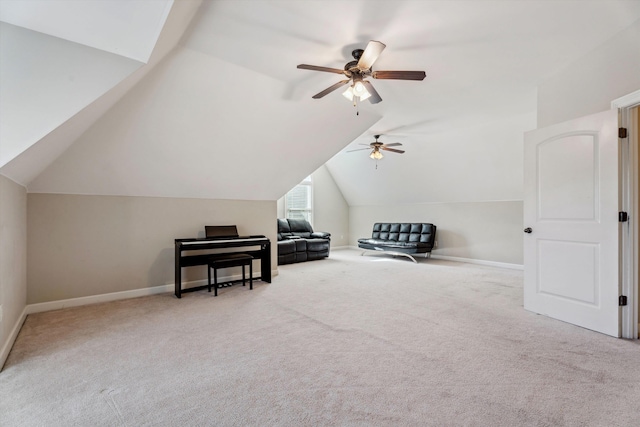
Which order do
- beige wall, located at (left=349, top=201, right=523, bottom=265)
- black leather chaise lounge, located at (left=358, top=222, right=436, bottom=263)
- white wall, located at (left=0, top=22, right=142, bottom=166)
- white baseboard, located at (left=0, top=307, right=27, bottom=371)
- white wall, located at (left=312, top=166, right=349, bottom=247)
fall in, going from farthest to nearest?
white wall, located at (left=312, top=166, right=349, bottom=247)
black leather chaise lounge, located at (left=358, top=222, right=436, bottom=263)
beige wall, located at (left=349, top=201, right=523, bottom=265)
white baseboard, located at (left=0, top=307, right=27, bottom=371)
white wall, located at (left=0, top=22, right=142, bottom=166)

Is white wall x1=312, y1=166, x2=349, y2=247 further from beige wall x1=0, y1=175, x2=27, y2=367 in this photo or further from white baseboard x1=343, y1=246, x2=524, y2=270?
beige wall x1=0, y1=175, x2=27, y2=367

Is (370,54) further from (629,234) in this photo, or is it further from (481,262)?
(481,262)

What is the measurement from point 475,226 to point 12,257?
7.24 metres

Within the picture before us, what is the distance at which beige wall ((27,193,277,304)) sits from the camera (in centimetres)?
343

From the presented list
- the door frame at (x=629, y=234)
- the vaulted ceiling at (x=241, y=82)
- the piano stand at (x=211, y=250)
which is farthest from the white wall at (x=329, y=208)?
the door frame at (x=629, y=234)

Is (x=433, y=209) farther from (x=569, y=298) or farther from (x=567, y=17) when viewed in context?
(x=567, y=17)

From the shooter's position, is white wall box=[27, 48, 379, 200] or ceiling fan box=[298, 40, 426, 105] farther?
white wall box=[27, 48, 379, 200]

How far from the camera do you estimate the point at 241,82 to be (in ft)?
10.5

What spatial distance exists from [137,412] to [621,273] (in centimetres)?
376

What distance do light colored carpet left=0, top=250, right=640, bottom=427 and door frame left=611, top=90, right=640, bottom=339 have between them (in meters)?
0.26

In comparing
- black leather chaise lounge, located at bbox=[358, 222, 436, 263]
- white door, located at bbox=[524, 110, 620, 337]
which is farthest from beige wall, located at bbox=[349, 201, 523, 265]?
white door, located at bbox=[524, 110, 620, 337]

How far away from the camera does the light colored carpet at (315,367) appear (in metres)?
1.66

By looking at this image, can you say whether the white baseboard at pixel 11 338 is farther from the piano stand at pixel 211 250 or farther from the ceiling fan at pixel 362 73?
the ceiling fan at pixel 362 73

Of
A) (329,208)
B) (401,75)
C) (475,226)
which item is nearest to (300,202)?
(329,208)
